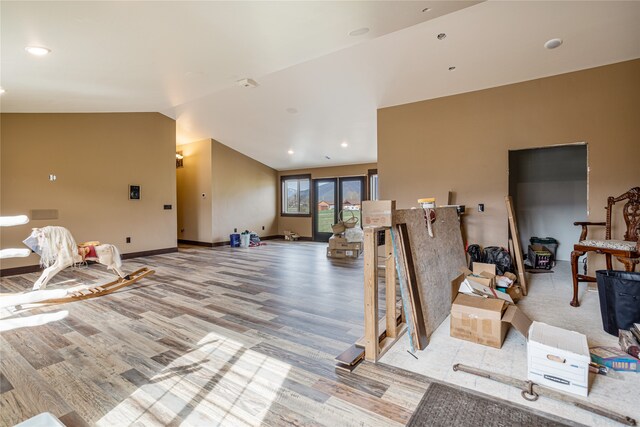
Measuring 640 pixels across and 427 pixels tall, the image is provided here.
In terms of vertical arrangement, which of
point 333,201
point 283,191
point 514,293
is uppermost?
point 283,191

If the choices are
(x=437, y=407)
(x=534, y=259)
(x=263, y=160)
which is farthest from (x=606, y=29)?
(x=263, y=160)

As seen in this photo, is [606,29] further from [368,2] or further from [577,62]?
[368,2]

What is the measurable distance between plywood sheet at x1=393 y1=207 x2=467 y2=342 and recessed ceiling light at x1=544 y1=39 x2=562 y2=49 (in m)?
2.30

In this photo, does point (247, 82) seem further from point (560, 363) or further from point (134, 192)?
point (560, 363)

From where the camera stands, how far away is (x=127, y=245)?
21.5ft

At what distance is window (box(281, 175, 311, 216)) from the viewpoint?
393 inches

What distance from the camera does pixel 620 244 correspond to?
3.23m

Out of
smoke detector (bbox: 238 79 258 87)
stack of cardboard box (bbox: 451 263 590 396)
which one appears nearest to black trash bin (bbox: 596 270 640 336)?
Result: stack of cardboard box (bbox: 451 263 590 396)

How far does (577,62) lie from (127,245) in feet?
27.2

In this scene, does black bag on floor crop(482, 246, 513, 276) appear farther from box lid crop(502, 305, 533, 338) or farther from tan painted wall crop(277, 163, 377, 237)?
tan painted wall crop(277, 163, 377, 237)

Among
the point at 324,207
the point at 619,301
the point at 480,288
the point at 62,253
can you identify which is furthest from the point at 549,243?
the point at 62,253

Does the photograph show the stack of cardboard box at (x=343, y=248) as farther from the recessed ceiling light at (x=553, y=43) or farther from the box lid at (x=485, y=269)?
the recessed ceiling light at (x=553, y=43)

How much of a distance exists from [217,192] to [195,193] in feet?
2.62

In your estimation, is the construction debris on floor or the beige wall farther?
the beige wall
